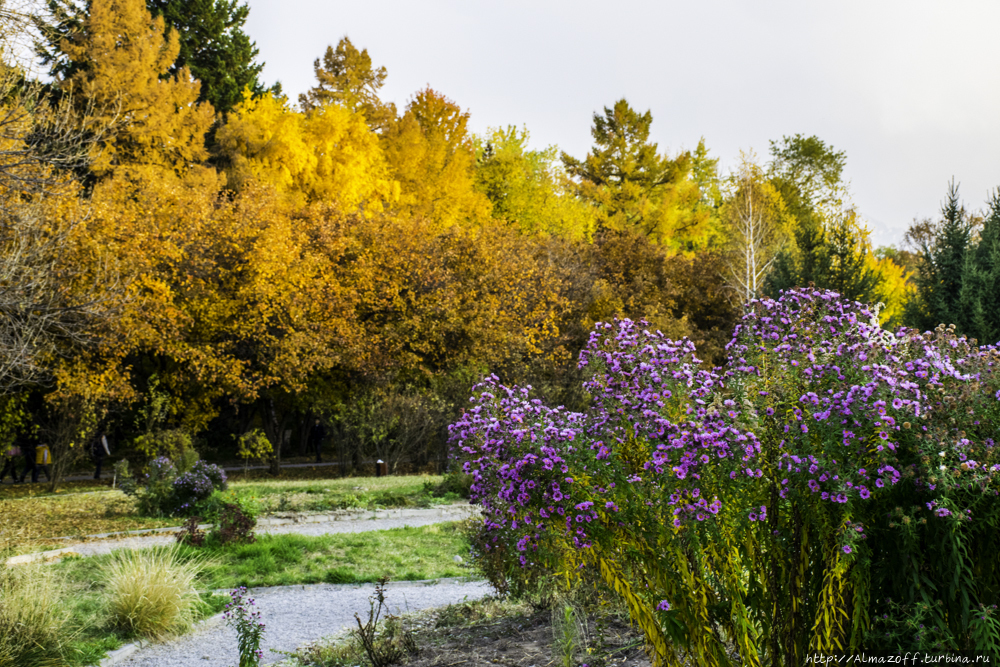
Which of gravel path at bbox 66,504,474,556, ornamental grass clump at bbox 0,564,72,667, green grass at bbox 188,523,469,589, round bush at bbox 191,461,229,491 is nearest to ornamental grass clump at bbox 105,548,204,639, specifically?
ornamental grass clump at bbox 0,564,72,667

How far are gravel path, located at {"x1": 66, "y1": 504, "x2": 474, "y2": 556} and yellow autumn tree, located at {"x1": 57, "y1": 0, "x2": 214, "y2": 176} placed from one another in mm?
15586

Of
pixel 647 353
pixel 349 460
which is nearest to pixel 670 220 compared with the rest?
pixel 349 460

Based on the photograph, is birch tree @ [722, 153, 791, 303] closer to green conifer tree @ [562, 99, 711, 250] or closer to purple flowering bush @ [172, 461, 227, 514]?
green conifer tree @ [562, 99, 711, 250]

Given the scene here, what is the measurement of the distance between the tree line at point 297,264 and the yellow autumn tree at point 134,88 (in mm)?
92

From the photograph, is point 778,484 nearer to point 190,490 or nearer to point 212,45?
point 190,490

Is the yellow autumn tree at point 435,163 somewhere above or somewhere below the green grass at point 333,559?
above

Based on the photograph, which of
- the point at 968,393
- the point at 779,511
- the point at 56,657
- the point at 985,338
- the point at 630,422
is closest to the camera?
the point at 968,393

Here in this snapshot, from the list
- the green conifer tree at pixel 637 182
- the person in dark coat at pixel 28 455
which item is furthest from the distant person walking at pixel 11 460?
the green conifer tree at pixel 637 182

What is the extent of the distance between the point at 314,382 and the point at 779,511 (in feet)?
57.0

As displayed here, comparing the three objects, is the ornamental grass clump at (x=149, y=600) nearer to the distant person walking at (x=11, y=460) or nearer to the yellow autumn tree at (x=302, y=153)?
Result: the distant person walking at (x=11, y=460)

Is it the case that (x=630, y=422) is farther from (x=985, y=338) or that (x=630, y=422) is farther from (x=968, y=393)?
(x=985, y=338)

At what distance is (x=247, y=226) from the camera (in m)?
17.8

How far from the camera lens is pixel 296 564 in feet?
25.6

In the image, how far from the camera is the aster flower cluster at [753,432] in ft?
9.38
